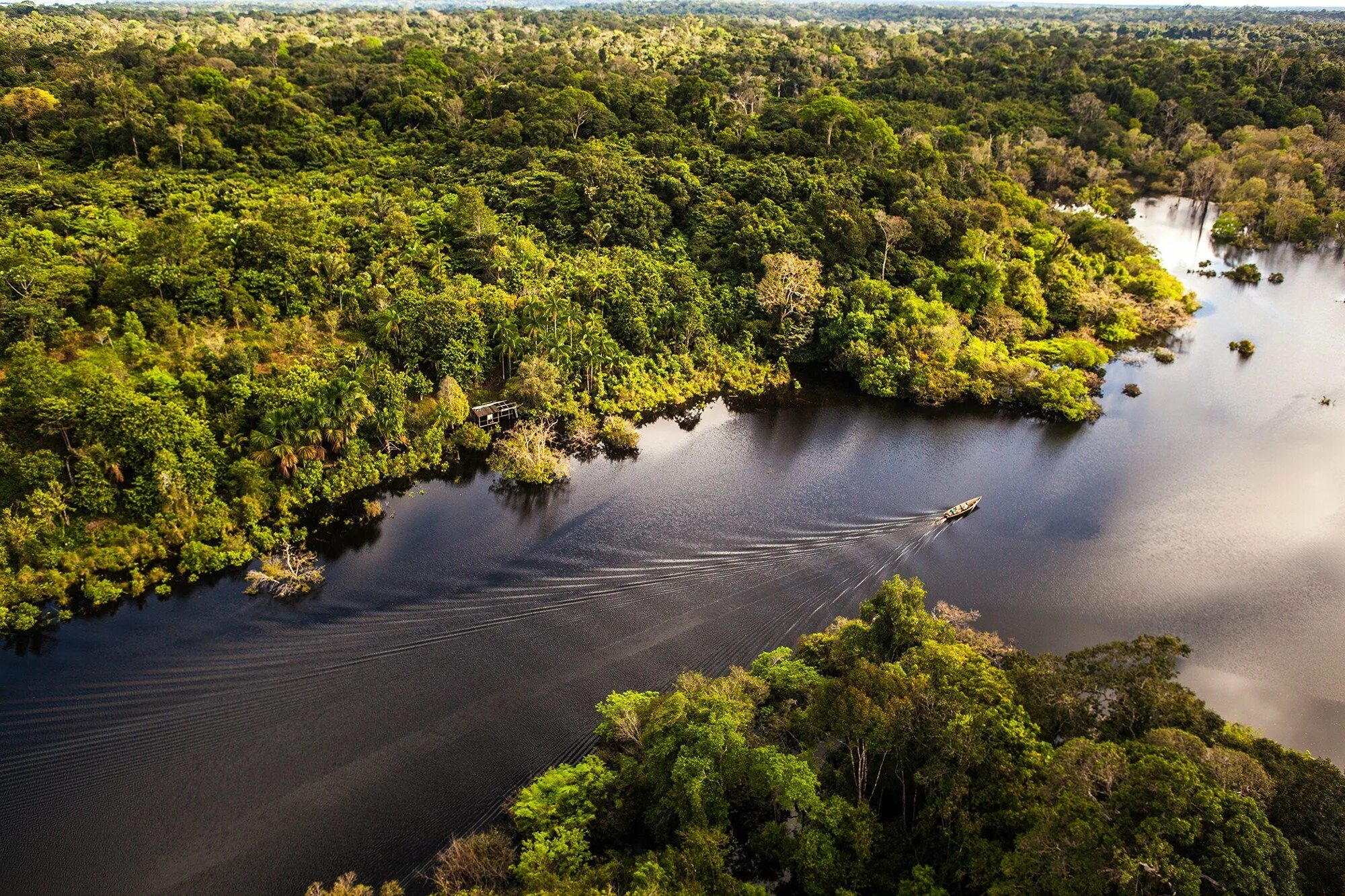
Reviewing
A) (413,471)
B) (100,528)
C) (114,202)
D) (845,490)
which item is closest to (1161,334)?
(845,490)

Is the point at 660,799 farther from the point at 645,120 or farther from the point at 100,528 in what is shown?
the point at 645,120

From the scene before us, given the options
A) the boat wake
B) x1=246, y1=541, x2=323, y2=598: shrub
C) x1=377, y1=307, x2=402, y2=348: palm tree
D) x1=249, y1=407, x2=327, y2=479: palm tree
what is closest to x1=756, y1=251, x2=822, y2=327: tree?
the boat wake

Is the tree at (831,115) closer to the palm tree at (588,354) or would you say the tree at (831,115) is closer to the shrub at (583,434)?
the palm tree at (588,354)

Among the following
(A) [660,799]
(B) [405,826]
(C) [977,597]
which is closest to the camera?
(A) [660,799]

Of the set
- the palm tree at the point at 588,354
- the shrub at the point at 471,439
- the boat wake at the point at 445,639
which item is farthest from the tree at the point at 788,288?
the shrub at the point at 471,439

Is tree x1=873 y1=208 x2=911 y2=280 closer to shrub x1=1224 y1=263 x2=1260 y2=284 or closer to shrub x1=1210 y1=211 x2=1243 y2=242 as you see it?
shrub x1=1224 y1=263 x2=1260 y2=284

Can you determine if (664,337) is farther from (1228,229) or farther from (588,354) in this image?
(1228,229)
